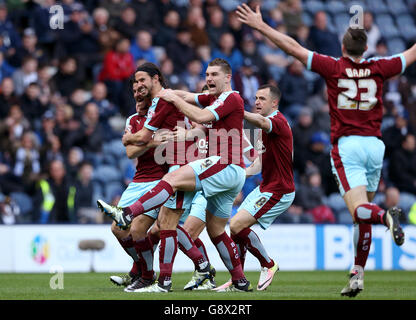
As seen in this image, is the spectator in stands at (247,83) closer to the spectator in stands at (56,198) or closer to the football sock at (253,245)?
the spectator in stands at (56,198)

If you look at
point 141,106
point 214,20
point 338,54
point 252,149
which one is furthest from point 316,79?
point 141,106

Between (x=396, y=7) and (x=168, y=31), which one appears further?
(x=396, y=7)

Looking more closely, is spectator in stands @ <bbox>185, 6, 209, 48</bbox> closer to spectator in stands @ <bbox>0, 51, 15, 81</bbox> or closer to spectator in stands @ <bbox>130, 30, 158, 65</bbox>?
spectator in stands @ <bbox>130, 30, 158, 65</bbox>

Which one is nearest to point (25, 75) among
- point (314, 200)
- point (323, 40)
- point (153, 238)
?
point (314, 200)

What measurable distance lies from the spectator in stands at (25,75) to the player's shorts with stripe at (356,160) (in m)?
10.7

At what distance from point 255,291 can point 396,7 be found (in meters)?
16.0

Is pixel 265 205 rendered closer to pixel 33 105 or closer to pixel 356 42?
pixel 356 42

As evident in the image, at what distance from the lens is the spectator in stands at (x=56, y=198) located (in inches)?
619

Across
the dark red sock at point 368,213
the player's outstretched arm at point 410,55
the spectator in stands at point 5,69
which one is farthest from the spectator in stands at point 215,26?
the dark red sock at point 368,213

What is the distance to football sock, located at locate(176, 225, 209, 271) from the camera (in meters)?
9.61

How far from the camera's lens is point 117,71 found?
1806 cm

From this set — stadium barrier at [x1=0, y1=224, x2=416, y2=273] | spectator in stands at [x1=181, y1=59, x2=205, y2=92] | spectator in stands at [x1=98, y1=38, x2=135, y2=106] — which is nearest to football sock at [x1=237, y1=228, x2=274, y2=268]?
stadium barrier at [x1=0, y1=224, x2=416, y2=273]

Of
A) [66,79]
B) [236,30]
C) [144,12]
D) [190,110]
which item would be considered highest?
[144,12]

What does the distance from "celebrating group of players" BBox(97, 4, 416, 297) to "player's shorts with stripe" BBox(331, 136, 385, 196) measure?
1 cm
